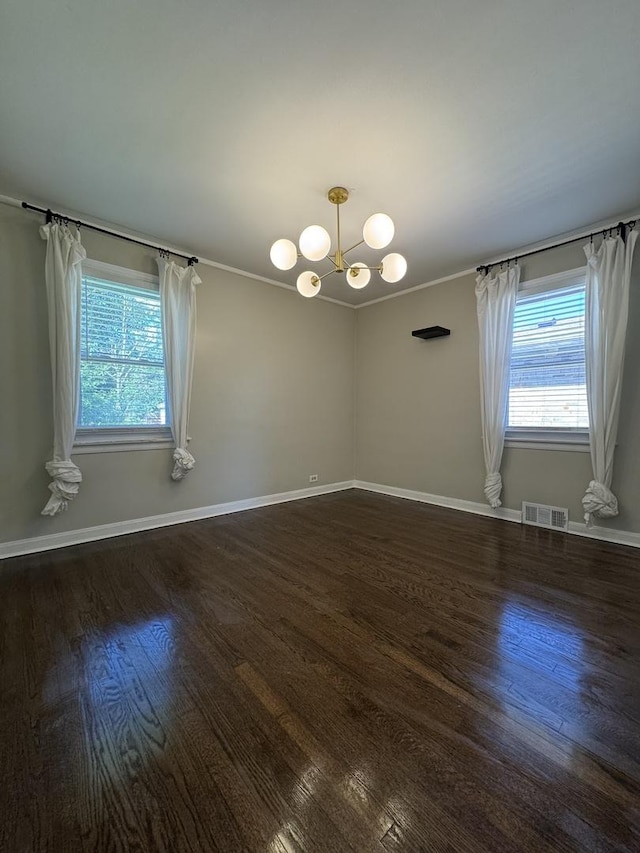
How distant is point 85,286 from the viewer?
3229 millimetres

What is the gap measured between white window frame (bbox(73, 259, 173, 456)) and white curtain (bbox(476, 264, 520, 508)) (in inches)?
138

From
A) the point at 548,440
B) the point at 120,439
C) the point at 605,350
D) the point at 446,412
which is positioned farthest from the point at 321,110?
the point at 548,440

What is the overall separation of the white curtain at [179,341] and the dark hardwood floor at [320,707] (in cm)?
132

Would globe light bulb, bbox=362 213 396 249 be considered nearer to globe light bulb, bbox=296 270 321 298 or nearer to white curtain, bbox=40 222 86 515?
globe light bulb, bbox=296 270 321 298

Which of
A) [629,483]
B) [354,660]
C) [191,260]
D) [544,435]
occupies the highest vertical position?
[191,260]

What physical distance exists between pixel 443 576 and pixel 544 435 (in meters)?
2.08

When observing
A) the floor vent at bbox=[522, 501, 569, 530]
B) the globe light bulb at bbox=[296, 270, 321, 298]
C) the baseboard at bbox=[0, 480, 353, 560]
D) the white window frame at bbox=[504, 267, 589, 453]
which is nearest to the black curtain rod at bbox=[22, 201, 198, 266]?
the globe light bulb at bbox=[296, 270, 321, 298]

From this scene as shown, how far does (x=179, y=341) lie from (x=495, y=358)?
134 inches

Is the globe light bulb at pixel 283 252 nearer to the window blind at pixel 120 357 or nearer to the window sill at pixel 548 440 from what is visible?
the window blind at pixel 120 357

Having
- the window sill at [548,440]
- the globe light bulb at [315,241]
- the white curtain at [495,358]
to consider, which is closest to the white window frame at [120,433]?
the globe light bulb at [315,241]

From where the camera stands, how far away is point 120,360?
340 cm

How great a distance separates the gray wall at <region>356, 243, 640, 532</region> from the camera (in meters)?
3.19

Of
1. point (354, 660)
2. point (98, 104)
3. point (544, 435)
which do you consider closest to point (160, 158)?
point (98, 104)

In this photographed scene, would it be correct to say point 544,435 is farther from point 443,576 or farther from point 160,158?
point 160,158
